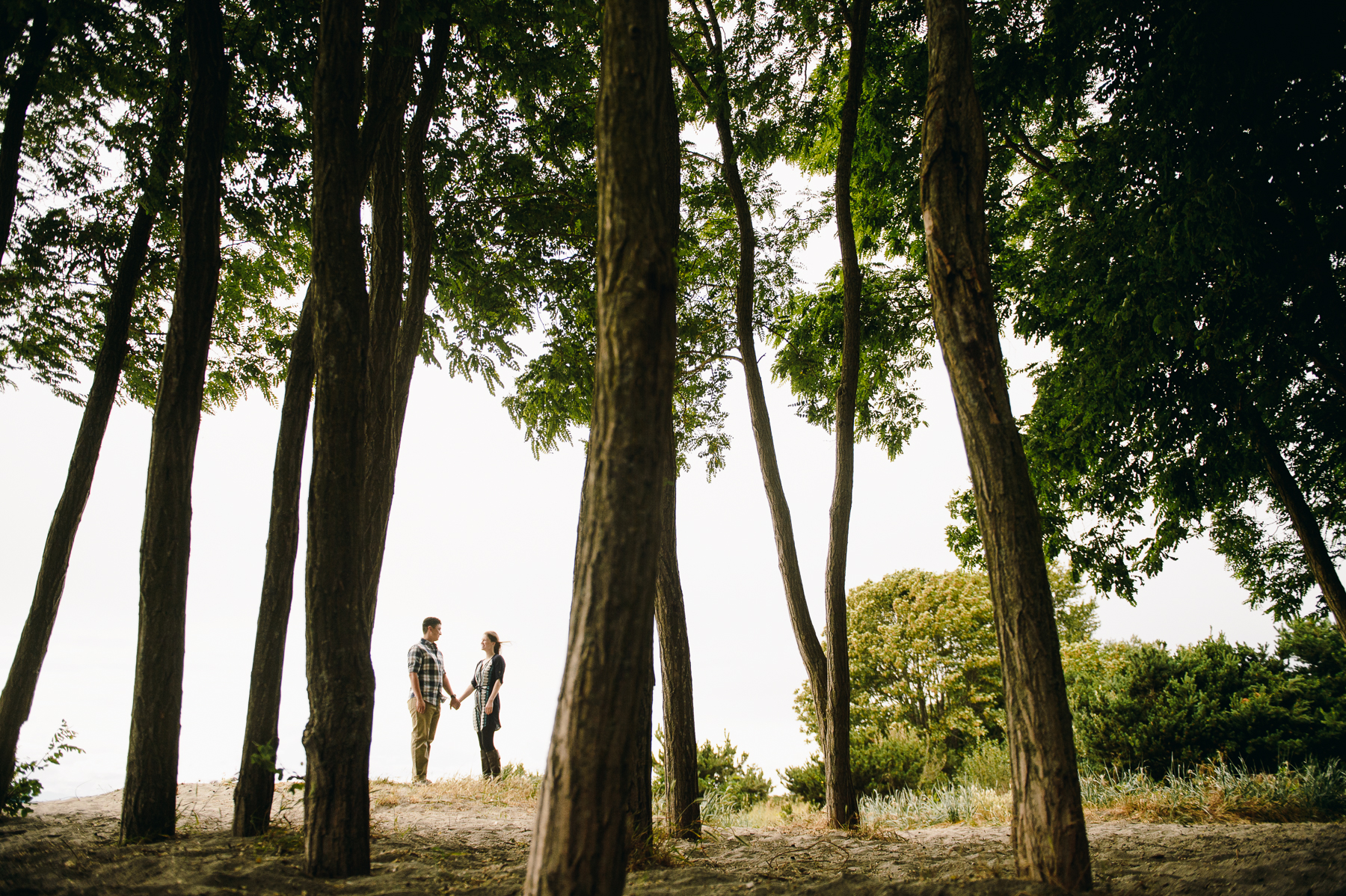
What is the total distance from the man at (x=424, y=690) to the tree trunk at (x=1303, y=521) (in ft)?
34.2

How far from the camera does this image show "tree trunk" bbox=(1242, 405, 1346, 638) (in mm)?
7957

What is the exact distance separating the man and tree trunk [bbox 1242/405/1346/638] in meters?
10.4

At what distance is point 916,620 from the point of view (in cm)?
1856

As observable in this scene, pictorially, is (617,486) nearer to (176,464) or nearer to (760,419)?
(176,464)

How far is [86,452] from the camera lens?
7324mm

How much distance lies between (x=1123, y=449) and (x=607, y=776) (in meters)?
8.63

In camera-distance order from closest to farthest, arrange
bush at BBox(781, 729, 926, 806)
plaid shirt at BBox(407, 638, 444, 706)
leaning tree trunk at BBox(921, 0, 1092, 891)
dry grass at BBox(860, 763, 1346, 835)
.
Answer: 1. leaning tree trunk at BBox(921, 0, 1092, 891)
2. dry grass at BBox(860, 763, 1346, 835)
3. plaid shirt at BBox(407, 638, 444, 706)
4. bush at BBox(781, 729, 926, 806)

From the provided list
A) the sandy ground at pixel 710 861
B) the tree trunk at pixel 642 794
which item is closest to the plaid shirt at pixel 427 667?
the sandy ground at pixel 710 861

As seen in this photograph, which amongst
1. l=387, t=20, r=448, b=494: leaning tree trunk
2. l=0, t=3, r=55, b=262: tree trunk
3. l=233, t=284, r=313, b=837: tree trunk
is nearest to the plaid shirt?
l=233, t=284, r=313, b=837: tree trunk

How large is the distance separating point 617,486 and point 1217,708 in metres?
9.73

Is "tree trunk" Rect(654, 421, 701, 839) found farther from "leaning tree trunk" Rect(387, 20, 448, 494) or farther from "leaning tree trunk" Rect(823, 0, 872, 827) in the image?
"leaning tree trunk" Rect(387, 20, 448, 494)

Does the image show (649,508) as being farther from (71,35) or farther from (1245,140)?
(71,35)

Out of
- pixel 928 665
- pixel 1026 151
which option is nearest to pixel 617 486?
pixel 1026 151

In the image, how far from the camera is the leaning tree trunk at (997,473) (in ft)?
11.0
